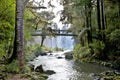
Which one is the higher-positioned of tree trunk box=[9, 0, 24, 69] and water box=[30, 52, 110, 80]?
tree trunk box=[9, 0, 24, 69]

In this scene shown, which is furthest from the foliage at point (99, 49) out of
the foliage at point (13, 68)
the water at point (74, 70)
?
the foliage at point (13, 68)

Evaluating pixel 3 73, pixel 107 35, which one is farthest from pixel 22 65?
pixel 107 35

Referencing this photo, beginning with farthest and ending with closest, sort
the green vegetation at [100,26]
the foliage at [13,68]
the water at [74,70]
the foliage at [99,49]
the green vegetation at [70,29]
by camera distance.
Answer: the foliage at [99,49] → the green vegetation at [100,26] → the water at [74,70] → the green vegetation at [70,29] → the foliage at [13,68]

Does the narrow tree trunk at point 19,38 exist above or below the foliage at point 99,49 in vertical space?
above

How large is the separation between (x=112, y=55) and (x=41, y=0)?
665cm

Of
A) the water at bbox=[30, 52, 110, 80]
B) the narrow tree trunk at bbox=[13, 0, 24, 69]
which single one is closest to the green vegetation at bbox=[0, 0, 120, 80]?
the narrow tree trunk at bbox=[13, 0, 24, 69]

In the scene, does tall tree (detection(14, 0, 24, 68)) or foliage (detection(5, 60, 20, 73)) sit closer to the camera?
foliage (detection(5, 60, 20, 73))

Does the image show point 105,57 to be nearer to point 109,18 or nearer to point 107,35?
point 107,35

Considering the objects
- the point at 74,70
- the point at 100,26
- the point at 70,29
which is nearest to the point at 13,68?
the point at 74,70

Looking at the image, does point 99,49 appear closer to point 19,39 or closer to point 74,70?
point 74,70

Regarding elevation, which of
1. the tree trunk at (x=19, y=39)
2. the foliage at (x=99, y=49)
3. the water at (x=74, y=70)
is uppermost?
the tree trunk at (x=19, y=39)

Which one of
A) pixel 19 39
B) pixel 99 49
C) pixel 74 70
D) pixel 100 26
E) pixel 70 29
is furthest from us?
pixel 70 29

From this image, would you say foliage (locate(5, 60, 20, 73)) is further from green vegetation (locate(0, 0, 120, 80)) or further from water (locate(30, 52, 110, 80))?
water (locate(30, 52, 110, 80))

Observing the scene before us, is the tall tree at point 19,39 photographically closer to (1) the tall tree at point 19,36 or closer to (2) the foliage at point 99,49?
(1) the tall tree at point 19,36
